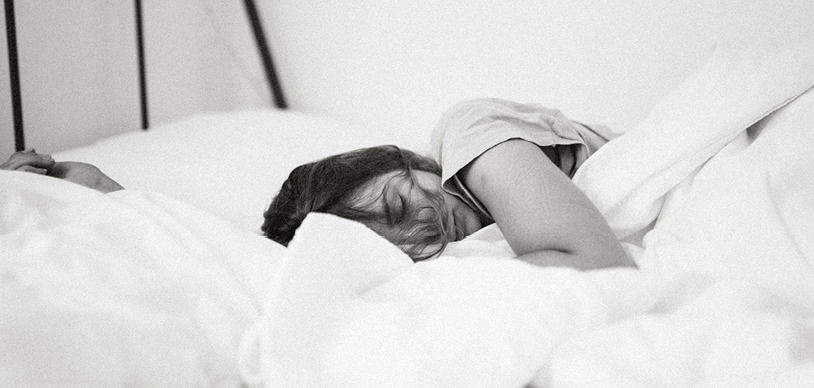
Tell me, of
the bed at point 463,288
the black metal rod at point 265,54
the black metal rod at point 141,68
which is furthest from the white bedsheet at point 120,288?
the black metal rod at point 265,54

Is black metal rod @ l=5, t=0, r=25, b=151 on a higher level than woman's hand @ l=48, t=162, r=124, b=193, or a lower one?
higher

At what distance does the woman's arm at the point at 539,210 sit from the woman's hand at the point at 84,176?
1.75 ft

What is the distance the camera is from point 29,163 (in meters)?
0.96

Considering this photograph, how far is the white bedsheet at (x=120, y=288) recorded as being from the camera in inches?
18.8

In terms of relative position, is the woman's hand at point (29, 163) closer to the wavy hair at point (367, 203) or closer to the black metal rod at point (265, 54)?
the wavy hair at point (367, 203)

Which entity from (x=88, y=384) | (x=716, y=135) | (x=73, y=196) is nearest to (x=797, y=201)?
(x=716, y=135)

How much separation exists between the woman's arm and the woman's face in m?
0.04

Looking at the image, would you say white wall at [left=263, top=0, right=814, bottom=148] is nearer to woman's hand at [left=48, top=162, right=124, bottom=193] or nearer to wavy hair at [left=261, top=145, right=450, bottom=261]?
wavy hair at [left=261, top=145, right=450, bottom=261]

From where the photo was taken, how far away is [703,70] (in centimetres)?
95

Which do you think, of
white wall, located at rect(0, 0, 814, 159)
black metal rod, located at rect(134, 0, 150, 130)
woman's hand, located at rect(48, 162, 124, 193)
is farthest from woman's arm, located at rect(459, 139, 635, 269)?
black metal rod, located at rect(134, 0, 150, 130)

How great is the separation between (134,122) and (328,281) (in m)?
1.33

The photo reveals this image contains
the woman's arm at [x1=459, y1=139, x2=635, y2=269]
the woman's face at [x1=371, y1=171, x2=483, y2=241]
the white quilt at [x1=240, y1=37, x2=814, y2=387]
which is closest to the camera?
the white quilt at [x1=240, y1=37, x2=814, y2=387]

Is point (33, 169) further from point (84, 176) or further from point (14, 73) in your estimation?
point (14, 73)

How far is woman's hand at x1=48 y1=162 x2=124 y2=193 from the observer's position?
0.99 m
